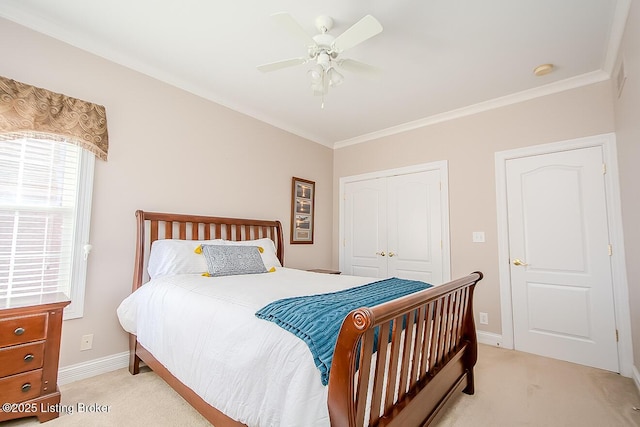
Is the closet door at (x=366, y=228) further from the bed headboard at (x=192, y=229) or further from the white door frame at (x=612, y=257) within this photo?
the white door frame at (x=612, y=257)

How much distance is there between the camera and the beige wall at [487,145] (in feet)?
9.30

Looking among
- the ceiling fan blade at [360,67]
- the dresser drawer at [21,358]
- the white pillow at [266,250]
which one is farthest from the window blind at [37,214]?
the ceiling fan blade at [360,67]

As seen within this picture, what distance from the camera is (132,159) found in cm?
264

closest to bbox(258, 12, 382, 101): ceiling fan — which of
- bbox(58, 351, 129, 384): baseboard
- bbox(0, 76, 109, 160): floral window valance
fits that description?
bbox(0, 76, 109, 160): floral window valance

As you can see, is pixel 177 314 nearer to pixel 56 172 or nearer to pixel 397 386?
pixel 397 386

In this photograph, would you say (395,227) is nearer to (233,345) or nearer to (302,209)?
(302,209)

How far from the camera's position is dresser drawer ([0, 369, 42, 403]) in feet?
5.49

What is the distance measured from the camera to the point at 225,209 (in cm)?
335

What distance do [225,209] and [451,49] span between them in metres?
2.64

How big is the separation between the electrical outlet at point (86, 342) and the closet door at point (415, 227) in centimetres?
327

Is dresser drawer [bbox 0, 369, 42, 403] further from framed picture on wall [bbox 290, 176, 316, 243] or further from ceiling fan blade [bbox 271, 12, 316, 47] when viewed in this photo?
framed picture on wall [bbox 290, 176, 316, 243]

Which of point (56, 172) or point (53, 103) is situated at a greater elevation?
point (53, 103)

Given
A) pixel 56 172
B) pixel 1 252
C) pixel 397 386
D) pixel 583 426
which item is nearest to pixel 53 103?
pixel 56 172

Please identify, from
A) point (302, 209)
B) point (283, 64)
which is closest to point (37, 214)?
point (283, 64)
